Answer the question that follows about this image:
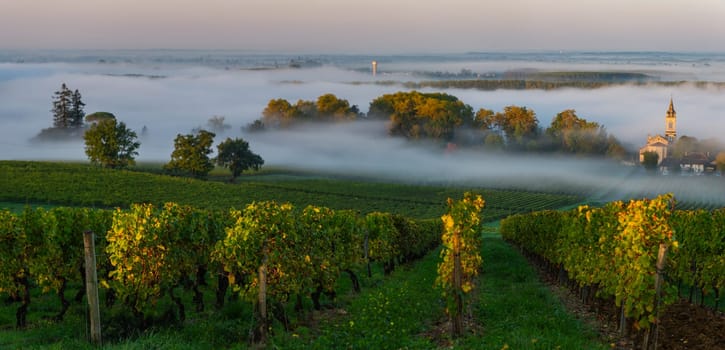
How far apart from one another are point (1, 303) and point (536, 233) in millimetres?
21869

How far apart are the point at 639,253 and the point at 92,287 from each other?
10200mm

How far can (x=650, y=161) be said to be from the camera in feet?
452

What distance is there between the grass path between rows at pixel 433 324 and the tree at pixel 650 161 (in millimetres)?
126790

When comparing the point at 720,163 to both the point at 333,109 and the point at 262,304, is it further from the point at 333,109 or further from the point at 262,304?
the point at 262,304

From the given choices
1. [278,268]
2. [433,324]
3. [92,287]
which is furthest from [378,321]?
[92,287]

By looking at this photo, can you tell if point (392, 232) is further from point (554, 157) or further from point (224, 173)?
point (554, 157)

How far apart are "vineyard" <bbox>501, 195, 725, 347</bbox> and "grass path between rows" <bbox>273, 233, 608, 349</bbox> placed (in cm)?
108

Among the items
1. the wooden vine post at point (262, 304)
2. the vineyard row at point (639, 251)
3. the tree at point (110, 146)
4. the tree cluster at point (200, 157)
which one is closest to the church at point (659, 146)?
the tree cluster at point (200, 157)

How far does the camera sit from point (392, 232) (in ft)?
89.3

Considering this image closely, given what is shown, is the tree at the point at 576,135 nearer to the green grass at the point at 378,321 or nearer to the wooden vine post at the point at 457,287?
the green grass at the point at 378,321

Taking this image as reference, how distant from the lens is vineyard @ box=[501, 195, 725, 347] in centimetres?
1220

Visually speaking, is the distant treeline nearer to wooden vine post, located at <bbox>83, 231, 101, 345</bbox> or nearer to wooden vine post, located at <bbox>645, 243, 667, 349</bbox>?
wooden vine post, located at <bbox>645, 243, 667, 349</bbox>

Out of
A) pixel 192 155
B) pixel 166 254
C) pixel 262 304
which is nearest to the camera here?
pixel 262 304

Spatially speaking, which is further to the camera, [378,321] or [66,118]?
[66,118]
